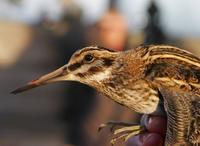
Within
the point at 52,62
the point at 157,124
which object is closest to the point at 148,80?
the point at 157,124

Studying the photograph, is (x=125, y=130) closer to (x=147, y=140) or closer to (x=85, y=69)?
(x=147, y=140)

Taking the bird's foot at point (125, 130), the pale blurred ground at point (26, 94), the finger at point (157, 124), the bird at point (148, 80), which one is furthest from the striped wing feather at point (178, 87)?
the pale blurred ground at point (26, 94)

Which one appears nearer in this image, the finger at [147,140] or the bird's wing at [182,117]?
the bird's wing at [182,117]

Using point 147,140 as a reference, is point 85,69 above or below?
above

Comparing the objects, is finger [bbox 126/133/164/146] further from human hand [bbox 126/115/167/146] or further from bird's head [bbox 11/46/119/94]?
bird's head [bbox 11/46/119/94]

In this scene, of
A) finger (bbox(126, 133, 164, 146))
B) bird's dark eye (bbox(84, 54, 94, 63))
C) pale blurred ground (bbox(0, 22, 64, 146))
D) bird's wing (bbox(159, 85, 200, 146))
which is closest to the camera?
bird's wing (bbox(159, 85, 200, 146))

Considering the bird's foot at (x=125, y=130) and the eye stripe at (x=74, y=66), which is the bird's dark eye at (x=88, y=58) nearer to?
the eye stripe at (x=74, y=66)

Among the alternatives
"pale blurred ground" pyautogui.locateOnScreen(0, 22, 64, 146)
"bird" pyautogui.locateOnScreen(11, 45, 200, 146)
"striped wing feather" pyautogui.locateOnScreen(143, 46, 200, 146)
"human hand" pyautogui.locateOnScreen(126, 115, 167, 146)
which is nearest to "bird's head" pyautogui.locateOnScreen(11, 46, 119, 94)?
"bird" pyautogui.locateOnScreen(11, 45, 200, 146)
